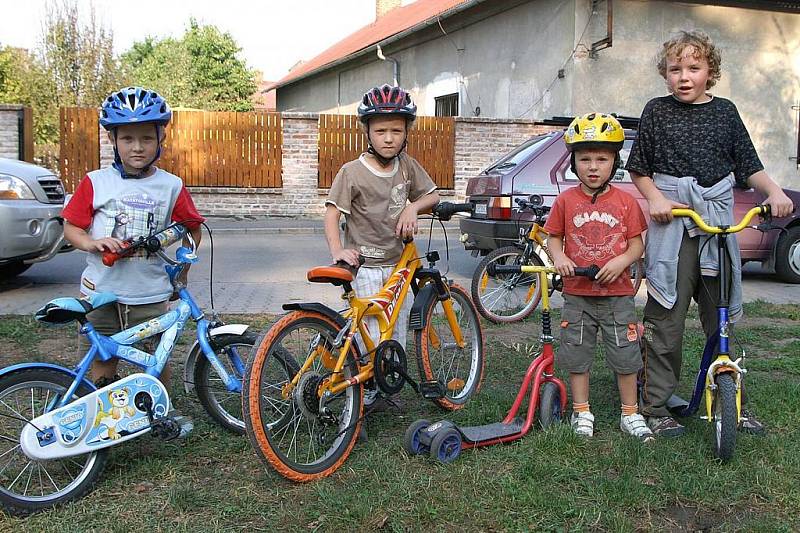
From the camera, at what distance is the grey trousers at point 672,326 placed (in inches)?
158

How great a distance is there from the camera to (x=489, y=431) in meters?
3.85

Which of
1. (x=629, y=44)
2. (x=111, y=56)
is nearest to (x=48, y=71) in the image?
(x=111, y=56)

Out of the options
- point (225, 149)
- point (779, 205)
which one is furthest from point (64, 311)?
point (225, 149)

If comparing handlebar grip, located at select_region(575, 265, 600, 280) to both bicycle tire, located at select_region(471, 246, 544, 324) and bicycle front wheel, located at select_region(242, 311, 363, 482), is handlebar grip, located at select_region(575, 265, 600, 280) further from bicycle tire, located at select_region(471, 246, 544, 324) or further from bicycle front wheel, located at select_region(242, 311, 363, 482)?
bicycle tire, located at select_region(471, 246, 544, 324)

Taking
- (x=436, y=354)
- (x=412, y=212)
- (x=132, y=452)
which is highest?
(x=412, y=212)

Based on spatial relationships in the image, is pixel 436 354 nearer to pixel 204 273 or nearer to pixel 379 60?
pixel 204 273

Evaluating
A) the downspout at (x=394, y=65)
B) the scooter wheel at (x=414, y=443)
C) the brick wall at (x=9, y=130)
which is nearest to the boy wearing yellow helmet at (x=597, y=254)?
the scooter wheel at (x=414, y=443)

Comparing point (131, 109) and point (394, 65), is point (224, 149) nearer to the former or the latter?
point (394, 65)

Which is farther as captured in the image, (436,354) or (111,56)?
(111,56)

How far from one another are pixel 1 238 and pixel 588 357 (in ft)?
20.5

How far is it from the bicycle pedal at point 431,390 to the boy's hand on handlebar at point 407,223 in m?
0.79

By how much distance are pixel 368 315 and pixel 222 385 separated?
2.86 ft

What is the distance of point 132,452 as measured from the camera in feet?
12.3

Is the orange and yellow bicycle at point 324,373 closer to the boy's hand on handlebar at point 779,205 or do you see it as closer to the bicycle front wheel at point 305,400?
the bicycle front wheel at point 305,400
